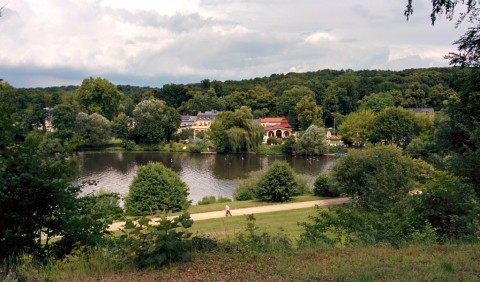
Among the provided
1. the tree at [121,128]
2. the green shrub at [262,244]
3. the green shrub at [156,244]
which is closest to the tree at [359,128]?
the tree at [121,128]

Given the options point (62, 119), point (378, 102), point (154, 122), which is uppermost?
point (378, 102)

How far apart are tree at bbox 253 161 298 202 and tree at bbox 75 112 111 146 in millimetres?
42169

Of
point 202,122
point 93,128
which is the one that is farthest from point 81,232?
point 202,122

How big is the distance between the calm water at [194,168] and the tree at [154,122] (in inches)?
207

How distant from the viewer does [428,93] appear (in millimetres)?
88312

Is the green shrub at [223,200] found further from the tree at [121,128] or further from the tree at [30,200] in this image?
the tree at [121,128]

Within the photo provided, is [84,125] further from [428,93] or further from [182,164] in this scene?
[428,93]

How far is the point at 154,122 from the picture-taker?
6519cm

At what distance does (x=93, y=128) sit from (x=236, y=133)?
2225cm

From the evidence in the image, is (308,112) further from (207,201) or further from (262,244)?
(262,244)

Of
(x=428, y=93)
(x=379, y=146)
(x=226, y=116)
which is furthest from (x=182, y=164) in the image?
(x=428, y=93)

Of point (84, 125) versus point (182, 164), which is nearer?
point (182, 164)

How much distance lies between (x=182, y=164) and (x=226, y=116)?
47.1ft

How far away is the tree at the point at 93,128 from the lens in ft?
206
